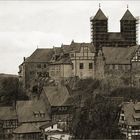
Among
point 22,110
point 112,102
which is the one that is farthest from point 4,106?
point 112,102

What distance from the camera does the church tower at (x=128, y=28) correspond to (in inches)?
4284

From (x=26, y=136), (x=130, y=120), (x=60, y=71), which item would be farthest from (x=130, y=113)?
(x=60, y=71)

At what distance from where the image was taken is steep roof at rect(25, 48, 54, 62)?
10975cm

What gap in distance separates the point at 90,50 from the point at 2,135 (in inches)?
894

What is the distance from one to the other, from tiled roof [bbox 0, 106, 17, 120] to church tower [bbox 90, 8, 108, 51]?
71.2 ft

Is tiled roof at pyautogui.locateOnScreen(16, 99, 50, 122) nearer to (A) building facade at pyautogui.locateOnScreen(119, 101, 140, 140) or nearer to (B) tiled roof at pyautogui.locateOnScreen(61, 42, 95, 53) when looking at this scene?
(B) tiled roof at pyautogui.locateOnScreen(61, 42, 95, 53)

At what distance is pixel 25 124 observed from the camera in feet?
299

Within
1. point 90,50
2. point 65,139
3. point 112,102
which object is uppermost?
point 90,50

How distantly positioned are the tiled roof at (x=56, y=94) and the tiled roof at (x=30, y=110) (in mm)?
1783

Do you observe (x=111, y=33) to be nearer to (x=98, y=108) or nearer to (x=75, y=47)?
(x=75, y=47)

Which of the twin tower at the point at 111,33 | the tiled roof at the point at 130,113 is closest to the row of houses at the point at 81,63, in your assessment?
the twin tower at the point at 111,33

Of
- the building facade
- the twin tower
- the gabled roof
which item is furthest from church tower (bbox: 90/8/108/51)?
the building facade

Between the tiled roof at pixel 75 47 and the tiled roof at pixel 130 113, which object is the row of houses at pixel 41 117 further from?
the tiled roof at pixel 130 113

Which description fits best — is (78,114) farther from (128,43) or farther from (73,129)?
(128,43)
